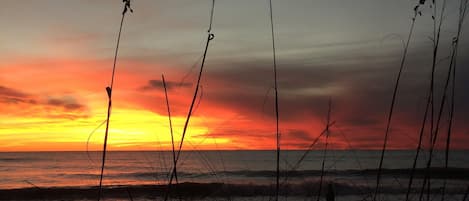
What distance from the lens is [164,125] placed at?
2.01 metres

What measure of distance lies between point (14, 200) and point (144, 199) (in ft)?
16.3

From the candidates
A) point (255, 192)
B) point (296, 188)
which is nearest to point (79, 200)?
point (255, 192)

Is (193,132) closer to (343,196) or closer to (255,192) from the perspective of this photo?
(343,196)

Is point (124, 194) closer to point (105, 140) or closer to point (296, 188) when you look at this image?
point (296, 188)

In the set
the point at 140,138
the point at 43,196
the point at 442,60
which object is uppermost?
the point at 442,60

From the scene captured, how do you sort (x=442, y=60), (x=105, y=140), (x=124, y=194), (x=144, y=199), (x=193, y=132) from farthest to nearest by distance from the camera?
(x=124, y=194) < (x=144, y=199) < (x=193, y=132) < (x=442, y=60) < (x=105, y=140)

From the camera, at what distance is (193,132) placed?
7.67ft

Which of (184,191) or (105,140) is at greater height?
(105,140)

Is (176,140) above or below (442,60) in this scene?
below

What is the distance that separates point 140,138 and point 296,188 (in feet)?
57.1

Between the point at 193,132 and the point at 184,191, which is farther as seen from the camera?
the point at 184,191

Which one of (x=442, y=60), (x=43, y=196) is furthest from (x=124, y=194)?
(x=442, y=60)

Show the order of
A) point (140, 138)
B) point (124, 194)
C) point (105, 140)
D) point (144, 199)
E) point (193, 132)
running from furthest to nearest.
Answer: point (124, 194) → point (144, 199) → point (140, 138) → point (193, 132) → point (105, 140)

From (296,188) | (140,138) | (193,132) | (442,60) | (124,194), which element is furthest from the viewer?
(296,188)
